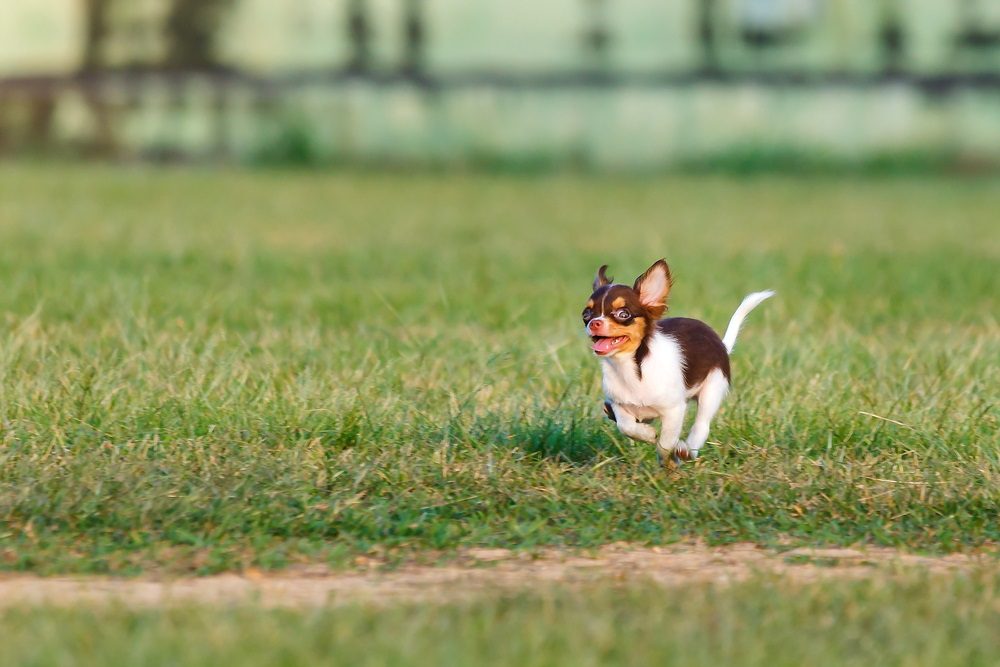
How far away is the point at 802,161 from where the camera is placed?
18359 mm

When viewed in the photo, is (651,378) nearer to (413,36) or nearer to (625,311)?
(625,311)

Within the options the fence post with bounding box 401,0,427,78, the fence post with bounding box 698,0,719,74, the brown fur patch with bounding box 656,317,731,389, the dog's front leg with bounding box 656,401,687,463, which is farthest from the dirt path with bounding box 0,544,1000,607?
→ the fence post with bounding box 401,0,427,78

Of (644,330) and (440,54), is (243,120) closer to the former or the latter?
(440,54)

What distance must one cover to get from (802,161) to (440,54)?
4307 millimetres

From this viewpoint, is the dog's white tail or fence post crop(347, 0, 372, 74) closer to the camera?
the dog's white tail

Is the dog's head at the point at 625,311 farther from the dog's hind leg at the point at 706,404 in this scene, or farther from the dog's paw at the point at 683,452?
the dog's paw at the point at 683,452

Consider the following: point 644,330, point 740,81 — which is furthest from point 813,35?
point 644,330

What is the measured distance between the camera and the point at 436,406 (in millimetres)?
5531

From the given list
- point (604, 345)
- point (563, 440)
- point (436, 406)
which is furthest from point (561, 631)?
point (436, 406)

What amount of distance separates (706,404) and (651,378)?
273 millimetres

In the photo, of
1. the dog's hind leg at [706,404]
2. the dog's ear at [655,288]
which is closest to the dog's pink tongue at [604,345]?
the dog's ear at [655,288]

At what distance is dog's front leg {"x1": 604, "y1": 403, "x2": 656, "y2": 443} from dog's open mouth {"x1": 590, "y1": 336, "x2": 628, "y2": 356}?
0.24 m

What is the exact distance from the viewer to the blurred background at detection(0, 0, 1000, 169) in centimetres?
1770

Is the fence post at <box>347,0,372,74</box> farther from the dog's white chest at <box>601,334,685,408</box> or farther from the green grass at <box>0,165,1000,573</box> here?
the dog's white chest at <box>601,334,685,408</box>
